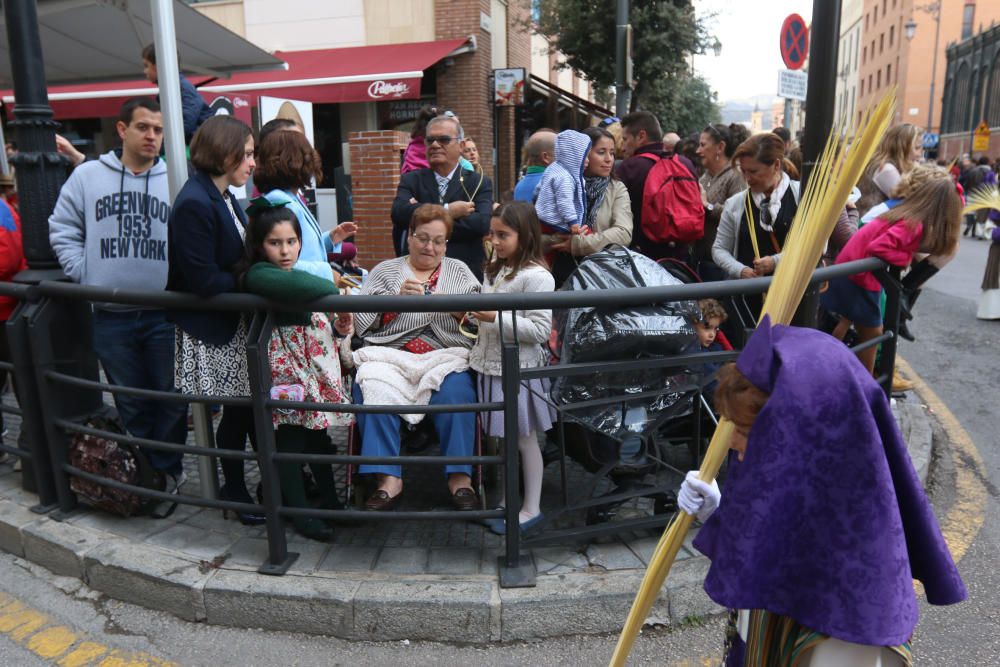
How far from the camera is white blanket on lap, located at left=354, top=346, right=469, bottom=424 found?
3.53 m

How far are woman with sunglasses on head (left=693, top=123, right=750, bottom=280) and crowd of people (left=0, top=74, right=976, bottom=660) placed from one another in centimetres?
60

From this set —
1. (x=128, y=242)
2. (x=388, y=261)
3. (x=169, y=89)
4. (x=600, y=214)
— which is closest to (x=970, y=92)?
(x=600, y=214)

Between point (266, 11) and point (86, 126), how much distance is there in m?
4.52

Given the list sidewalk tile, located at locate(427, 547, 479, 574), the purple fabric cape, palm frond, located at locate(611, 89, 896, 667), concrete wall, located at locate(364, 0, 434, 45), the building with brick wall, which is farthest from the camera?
concrete wall, located at locate(364, 0, 434, 45)

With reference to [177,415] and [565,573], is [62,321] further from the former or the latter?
[565,573]

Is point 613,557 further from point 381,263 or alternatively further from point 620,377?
point 381,263

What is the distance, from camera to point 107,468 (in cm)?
362

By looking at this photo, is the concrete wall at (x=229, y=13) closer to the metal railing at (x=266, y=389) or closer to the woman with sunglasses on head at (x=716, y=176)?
the woman with sunglasses on head at (x=716, y=176)

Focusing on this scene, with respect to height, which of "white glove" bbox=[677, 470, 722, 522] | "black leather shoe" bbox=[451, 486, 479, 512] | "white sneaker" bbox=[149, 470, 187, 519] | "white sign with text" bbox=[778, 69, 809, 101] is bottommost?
"white sneaker" bbox=[149, 470, 187, 519]

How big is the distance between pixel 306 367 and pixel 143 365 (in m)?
1.08

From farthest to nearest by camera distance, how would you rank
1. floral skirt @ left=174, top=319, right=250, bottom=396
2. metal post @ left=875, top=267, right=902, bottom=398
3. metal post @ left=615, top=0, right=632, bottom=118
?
metal post @ left=615, top=0, right=632, bottom=118
metal post @ left=875, top=267, right=902, bottom=398
floral skirt @ left=174, top=319, right=250, bottom=396

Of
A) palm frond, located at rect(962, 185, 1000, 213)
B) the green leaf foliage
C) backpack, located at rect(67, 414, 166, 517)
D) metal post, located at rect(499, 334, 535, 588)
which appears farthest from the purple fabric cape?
the green leaf foliage

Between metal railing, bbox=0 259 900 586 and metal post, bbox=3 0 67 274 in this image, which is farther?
metal post, bbox=3 0 67 274

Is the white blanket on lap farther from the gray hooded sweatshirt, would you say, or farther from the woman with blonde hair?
the woman with blonde hair
